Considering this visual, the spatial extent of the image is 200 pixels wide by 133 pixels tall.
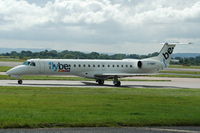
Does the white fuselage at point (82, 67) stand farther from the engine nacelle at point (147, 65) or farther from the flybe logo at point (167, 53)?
the flybe logo at point (167, 53)

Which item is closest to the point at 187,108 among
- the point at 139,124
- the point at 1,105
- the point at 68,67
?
the point at 139,124

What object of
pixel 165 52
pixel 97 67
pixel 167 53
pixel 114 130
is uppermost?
pixel 165 52

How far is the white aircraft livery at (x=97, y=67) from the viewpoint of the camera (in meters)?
40.0

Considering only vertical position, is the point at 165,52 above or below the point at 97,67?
above

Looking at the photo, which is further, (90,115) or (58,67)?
(58,67)

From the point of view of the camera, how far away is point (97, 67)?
142ft

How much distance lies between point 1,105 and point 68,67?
21.9 m

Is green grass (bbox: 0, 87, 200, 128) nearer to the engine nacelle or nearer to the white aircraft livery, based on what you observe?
the white aircraft livery

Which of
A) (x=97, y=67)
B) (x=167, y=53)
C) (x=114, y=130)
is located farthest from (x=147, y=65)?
(x=114, y=130)

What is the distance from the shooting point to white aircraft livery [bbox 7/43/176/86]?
131 feet

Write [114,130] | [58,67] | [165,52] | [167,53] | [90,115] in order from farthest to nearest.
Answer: [167,53] → [165,52] → [58,67] → [90,115] → [114,130]

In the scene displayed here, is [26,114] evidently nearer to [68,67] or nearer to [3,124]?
[3,124]

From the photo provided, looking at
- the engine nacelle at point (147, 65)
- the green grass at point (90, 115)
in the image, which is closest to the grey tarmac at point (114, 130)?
the green grass at point (90, 115)

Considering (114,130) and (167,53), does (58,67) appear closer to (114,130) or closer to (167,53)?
(167,53)
